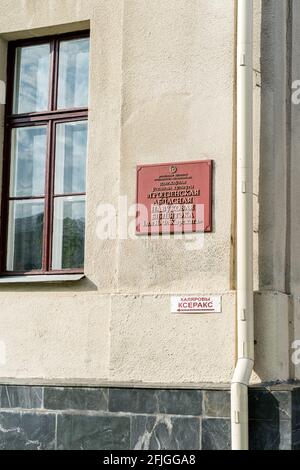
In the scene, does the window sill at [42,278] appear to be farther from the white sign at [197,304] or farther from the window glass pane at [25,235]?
the white sign at [197,304]

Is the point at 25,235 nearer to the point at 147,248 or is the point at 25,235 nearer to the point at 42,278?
the point at 42,278

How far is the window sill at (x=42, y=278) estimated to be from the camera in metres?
7.17

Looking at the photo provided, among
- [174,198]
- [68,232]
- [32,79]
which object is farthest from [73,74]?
[174,198]

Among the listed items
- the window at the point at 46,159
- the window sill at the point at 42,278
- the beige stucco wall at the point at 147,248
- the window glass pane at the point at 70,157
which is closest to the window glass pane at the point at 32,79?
the window at the point at 46,159

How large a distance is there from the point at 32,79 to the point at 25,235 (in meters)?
1.43

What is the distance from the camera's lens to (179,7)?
23.2ft

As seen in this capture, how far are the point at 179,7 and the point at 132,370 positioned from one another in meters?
2.93

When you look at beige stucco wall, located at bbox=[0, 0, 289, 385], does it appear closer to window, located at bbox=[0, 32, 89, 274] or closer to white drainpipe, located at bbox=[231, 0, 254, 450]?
white drainpipe, located at bbox=[231, 0, 254, 450]

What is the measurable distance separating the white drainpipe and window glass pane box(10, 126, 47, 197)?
200 centimetres

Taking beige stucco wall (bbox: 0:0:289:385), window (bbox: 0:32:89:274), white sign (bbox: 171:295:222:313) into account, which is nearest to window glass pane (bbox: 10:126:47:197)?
window (bbox: 0:32:89:274)

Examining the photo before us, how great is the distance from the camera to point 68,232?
7555mm

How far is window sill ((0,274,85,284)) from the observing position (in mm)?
7168

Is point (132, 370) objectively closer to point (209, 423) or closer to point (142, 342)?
point (142, 342)
